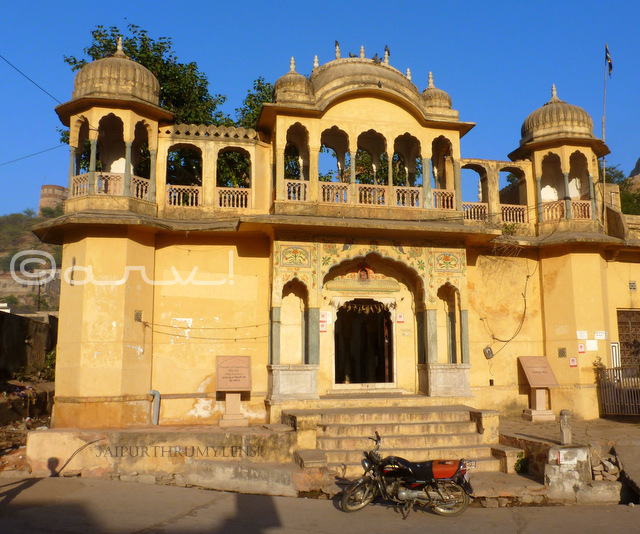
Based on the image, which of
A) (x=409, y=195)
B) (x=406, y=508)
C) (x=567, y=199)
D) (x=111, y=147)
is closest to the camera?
(x=406, y=508)

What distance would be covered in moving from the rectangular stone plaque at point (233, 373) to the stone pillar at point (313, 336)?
1234mm

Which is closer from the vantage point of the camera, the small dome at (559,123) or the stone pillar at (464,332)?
the stone pillar at (464,332)

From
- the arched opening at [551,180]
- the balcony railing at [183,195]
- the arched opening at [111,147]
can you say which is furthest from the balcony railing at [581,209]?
the arched opening at [111,147]

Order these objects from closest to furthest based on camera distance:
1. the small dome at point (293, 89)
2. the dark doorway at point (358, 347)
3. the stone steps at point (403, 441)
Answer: the stone steps at point (403, 441) → the small dome at point (293, 89) → the dark doorway at point (358, 347)

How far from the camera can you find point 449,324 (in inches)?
511

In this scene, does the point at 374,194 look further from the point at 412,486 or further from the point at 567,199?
the point at 412,486

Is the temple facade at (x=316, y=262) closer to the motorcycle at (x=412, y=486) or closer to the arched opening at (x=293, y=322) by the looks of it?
the arched opening at (x=293, y=322)

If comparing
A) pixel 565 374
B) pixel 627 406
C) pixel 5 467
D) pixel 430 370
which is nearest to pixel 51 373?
pixel 5 467

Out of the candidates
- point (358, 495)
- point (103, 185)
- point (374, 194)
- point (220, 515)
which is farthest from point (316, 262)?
point (220, 515)

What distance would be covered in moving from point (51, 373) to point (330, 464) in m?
8.90

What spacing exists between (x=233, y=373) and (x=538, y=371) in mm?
6588

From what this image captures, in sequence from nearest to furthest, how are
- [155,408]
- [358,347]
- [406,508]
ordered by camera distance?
[406,508], [155,408], [358,347]

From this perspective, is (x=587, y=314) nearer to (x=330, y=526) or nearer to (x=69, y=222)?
(x=330, y=526)

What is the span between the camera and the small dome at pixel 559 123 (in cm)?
1391
